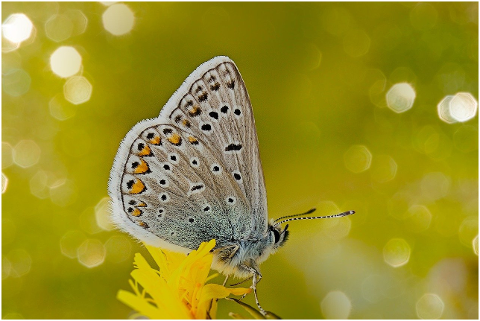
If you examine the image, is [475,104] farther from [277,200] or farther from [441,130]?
[277,200]

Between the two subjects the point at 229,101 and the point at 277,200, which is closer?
the point at 229,101

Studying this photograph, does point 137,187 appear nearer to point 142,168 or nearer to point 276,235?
point 142,168

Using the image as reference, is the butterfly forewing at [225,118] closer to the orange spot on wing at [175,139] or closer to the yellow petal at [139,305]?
the orange spot on wing at [175,139]

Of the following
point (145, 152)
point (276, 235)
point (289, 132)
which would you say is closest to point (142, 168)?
point (145, 152)

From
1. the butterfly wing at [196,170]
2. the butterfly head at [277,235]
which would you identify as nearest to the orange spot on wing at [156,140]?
the butterfly wing at [196,170]

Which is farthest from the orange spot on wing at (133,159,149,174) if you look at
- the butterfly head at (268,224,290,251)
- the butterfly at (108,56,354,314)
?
the butterfly head at (268,224,290,251)

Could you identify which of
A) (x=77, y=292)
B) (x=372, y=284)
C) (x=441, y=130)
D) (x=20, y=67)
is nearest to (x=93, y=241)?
(x=77, y=292)

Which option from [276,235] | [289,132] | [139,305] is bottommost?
[139,305]

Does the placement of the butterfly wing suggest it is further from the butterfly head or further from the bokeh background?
the bokeh background
